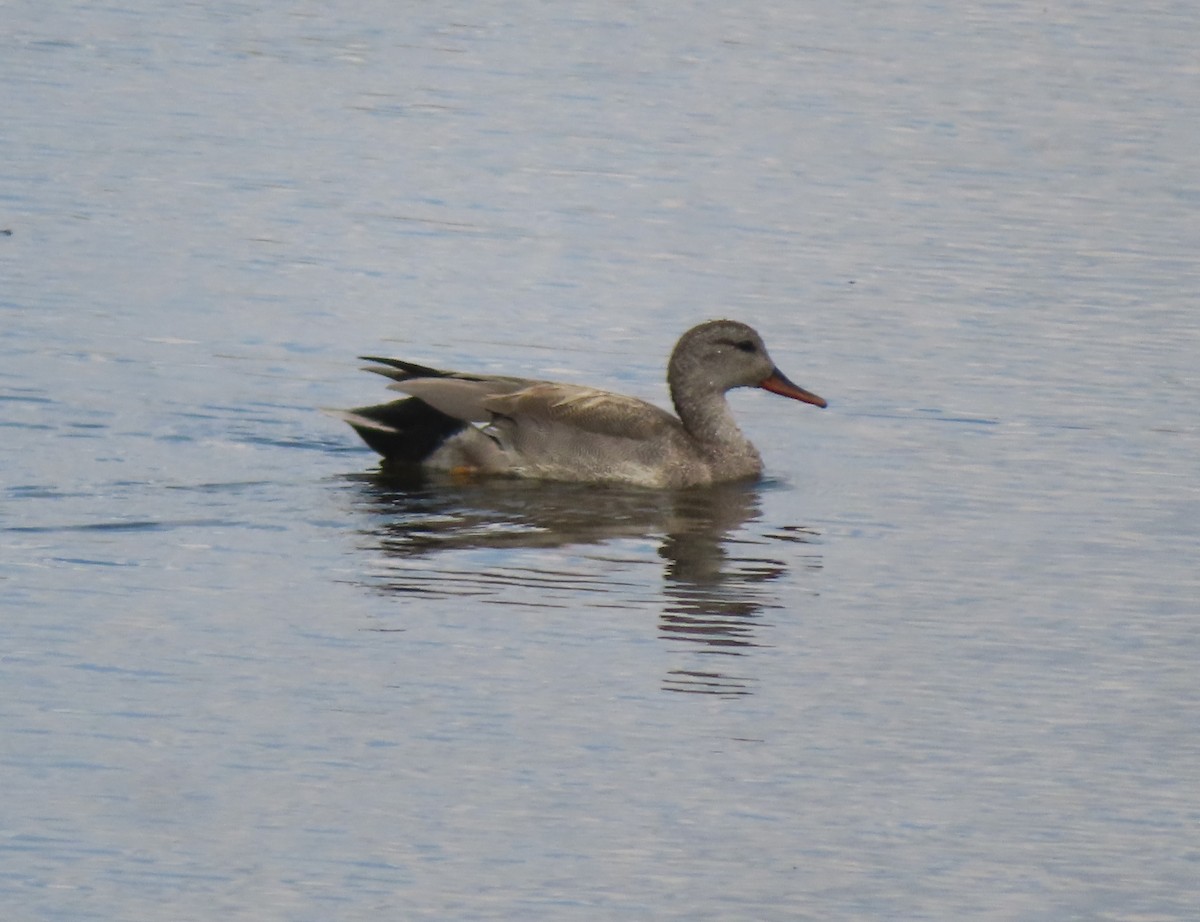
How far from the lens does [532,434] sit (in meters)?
13.2

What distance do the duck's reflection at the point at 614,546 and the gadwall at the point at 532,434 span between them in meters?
0.11

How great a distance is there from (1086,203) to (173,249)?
23.8 feet

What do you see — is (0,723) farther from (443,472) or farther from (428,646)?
(443,472)

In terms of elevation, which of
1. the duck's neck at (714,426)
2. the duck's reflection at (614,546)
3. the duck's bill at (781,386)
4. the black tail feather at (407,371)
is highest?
the black tail feather at (407,371)

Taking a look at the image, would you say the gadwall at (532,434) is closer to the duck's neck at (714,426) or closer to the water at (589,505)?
the duck's neck at (714,426)

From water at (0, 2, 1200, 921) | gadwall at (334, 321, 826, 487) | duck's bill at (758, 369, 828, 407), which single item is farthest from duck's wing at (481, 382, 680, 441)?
duck's bill at (758, 369, 828, 407)

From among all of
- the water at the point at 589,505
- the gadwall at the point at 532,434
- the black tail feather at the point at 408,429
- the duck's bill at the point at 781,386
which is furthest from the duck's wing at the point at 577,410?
the duck's bill at the point at 781,386

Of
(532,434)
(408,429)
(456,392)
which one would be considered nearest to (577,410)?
(532,434)

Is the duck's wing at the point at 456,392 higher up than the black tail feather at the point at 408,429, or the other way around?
the duck's wing at the point at 456,392

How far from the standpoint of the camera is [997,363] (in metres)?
15.7

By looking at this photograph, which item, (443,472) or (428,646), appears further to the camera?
(443,472)

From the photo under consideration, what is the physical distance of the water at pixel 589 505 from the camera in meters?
7.86

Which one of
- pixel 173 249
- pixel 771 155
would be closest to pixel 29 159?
pixel 173 249

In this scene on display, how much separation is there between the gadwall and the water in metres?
0.21
